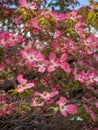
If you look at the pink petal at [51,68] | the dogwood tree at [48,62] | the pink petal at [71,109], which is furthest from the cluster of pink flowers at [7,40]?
the pink petal at [71,109]

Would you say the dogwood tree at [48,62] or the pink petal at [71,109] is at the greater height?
the dogwood tree at [48,62]

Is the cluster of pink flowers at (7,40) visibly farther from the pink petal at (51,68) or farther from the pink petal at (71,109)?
the pink petal at (71,109)

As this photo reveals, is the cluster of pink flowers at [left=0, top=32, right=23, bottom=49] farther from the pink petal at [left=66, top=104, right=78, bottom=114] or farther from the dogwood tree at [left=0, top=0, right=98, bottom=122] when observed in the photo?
the pink petal at [left=66, top=104, right=78, bottom=114]

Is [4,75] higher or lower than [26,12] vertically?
lower

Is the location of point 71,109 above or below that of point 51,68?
below

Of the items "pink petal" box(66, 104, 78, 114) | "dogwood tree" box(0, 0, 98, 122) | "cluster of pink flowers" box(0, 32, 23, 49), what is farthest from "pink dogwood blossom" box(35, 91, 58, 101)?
"cluster of pink flowers" box(0, 32, 23, 49)

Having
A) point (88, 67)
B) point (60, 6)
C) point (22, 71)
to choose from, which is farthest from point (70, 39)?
point (60, 6)

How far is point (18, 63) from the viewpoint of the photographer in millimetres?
3250

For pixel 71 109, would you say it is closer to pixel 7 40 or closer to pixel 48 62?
pixel 48 62

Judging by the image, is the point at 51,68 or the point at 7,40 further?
the point at 7,40

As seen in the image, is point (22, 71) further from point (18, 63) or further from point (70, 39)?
point (70, 39)

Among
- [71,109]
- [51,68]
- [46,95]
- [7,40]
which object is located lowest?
[71,109]

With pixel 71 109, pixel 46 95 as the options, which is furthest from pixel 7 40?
pixel 71 109

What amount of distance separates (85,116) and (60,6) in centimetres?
231
